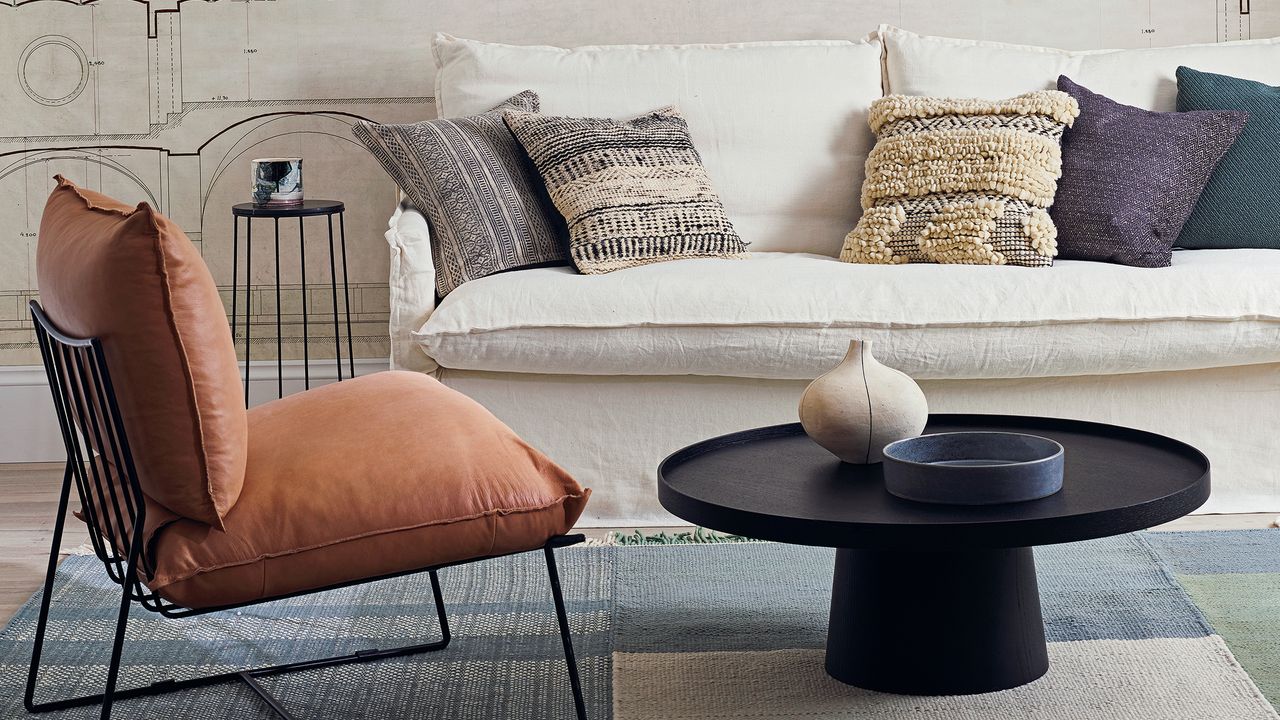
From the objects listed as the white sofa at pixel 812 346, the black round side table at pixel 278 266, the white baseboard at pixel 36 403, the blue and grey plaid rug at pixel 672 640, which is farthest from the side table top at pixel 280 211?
the blue and grey plaid rug at pixel 672 640

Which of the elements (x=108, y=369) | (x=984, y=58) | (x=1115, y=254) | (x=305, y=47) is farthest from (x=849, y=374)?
(x=305, y=47)

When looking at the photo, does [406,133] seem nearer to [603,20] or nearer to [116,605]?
[603,20]

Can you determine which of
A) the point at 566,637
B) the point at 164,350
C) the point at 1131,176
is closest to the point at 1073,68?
the point at 1131,176

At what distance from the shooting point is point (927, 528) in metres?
1.36

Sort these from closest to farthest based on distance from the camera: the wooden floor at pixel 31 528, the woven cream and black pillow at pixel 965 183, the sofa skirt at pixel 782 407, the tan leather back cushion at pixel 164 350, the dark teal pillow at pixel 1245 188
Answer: the tan leather back cushion at pixel 164 350 → the wooden floor at pixel 31 528 → the sofa skirt at pixel 782 407 → the woven cream and black pillow at pixel 965 183 → the dark teal pillow at pixel 1245 188

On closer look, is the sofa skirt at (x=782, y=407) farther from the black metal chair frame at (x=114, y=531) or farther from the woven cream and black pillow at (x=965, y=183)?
the black metal chair frame at (x=114, y=531)

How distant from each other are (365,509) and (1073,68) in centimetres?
234

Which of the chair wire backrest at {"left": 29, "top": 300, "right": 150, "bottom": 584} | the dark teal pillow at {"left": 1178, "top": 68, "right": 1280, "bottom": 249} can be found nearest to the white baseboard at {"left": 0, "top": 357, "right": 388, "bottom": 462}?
the chair wire backrest at {"left": 29, "top": 300, "right": 150, "bottom": 584}

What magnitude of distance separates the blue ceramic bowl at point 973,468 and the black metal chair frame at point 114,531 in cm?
40

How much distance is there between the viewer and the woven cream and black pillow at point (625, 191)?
8.73ft

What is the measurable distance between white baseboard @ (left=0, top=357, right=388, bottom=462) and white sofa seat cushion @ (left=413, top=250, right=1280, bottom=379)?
43.7 inches

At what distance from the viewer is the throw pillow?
266 centimetres

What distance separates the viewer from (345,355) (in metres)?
3.46

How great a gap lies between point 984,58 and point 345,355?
1884mm
